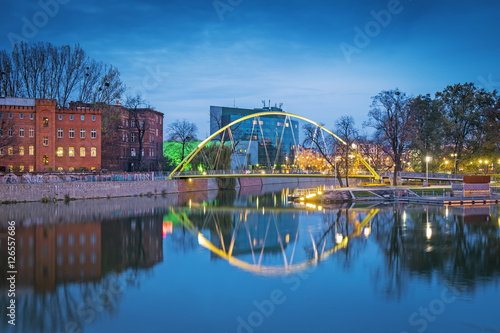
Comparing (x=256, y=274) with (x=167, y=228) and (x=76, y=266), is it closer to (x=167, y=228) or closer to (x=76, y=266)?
(x=76, y=266)

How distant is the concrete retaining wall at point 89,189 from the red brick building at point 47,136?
7817 millimetres

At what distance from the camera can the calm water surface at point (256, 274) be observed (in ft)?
49.5

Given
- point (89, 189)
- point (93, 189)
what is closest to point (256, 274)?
point (89, 189)

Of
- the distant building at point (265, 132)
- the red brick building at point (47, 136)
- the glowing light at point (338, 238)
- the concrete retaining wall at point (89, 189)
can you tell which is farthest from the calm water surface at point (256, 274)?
the distant building at point (265, 132)

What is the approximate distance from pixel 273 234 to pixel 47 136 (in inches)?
1578

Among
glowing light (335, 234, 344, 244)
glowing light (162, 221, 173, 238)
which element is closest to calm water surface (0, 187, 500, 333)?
glowing light (335, 234, 344, 244)

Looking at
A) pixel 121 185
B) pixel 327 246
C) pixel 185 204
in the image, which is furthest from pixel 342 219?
pixel 121 185

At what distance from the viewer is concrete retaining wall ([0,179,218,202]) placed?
46219mm

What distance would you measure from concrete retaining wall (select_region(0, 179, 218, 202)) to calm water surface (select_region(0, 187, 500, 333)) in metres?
10.5

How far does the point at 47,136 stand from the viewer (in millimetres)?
60000

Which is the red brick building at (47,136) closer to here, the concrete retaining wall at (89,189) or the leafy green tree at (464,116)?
the concrete retaining wall at (89,189)

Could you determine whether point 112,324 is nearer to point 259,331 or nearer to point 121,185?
point 259,331

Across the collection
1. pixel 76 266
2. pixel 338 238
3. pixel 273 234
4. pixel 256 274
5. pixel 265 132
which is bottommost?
pixel 256 274

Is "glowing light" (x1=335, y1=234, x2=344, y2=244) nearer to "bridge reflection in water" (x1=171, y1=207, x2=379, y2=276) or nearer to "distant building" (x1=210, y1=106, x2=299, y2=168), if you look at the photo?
"bridge reflection in water" (x1=171, y1=207, x2=379, y2=276)
